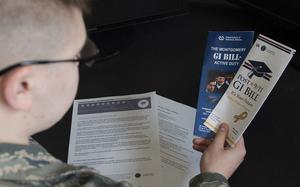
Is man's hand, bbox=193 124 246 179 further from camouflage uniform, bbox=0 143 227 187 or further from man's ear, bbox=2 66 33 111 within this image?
man's ear, bbox=2 66 33 111

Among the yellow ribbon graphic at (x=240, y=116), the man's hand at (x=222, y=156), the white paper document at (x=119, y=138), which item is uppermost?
the yellow ribbon graphic at (x=240, y=116)

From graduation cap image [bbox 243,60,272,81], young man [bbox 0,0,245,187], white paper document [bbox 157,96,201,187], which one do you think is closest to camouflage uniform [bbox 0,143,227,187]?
young man [bbox 0,0,245,187]

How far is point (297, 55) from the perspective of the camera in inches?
45.8

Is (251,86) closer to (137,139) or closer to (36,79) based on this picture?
(137,139)

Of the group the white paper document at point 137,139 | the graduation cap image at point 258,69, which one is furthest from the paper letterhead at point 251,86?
the white paper document at point 137,139

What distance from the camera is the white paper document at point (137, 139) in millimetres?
1007

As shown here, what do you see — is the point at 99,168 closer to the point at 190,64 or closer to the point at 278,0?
the point at 190,64

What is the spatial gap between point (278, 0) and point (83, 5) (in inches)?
18.4

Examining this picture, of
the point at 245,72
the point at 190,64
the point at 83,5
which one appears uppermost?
the point at 83,5

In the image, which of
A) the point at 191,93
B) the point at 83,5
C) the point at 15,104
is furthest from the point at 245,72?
the point at 15,104

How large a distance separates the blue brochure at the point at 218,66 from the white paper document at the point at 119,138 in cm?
11

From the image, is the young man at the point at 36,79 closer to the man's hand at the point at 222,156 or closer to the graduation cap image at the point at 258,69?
the man's hand at the point at 222,156

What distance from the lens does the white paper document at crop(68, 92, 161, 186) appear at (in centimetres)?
102

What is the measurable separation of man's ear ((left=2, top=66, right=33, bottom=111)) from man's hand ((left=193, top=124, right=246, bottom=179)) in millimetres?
386
